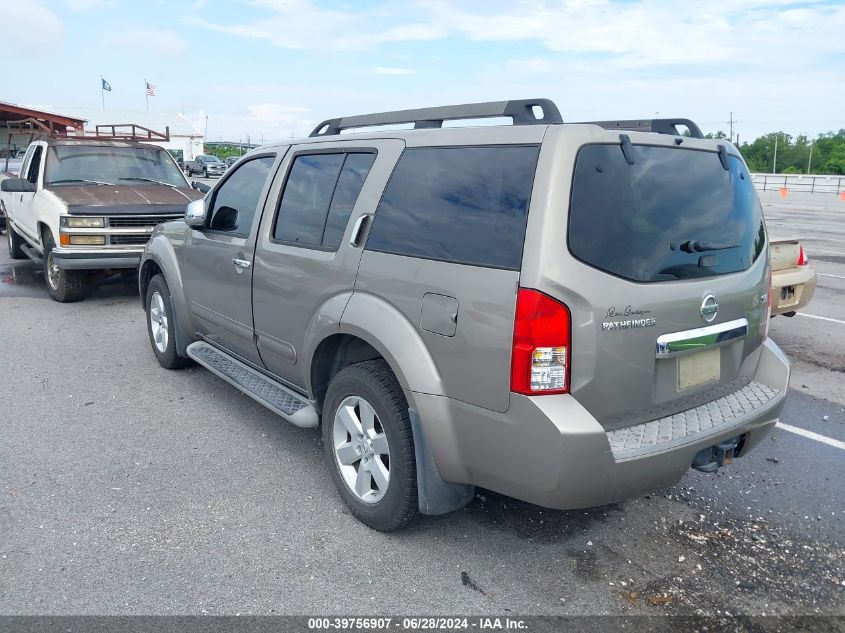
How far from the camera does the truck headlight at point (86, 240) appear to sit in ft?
26.3

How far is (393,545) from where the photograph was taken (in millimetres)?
3309

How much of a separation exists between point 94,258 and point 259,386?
4.78m

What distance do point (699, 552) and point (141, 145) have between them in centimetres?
905

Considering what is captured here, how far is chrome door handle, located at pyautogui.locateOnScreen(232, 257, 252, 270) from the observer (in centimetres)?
428

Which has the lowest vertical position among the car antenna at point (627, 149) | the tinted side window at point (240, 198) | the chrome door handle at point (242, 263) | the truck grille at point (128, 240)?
the truck grille at point (128, 240)

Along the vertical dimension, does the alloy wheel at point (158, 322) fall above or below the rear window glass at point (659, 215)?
below

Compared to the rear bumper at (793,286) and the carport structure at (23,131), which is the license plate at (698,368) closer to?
the rear bumper at (793,286)

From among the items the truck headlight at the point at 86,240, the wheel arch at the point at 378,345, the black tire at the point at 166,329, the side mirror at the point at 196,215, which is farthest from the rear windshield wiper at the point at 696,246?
the truck headlight at the point at 86,240

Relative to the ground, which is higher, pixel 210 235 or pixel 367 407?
pixel 210 235

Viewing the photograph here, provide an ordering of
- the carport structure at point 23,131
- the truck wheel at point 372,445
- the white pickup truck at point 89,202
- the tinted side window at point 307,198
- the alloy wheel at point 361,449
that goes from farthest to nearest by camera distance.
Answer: the carport structure at point 23,131 → the white pickup truck at point 89,202 → the tinted side window at point 307,198 → the alloy wheel at point 361,449 → the truck wheel at point 372,445

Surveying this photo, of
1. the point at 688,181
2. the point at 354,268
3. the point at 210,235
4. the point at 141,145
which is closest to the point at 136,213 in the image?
the point at 141,145

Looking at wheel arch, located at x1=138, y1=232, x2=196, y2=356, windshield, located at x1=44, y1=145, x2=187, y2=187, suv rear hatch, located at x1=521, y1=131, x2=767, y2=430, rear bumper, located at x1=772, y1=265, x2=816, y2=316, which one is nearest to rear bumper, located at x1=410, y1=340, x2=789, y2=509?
suv rear hatch, located at x1=521, y1=131, x2=767, y2=430

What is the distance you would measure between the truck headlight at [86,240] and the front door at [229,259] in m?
3.55

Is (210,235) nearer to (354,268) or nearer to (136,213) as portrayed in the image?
(354,268)
